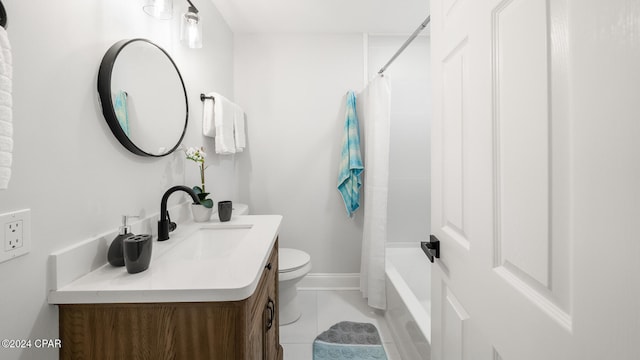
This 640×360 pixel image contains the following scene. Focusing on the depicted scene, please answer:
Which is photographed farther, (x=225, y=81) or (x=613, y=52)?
(x=225, y=81)

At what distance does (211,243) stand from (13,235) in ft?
2.27

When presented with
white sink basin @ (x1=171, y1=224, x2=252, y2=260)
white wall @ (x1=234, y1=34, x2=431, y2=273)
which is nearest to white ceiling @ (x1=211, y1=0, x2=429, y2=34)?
white wall @ (x1=234, y1=34, x2=431, y2=273)

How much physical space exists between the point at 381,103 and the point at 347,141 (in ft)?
1.49

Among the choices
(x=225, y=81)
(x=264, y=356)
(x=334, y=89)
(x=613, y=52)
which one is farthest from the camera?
(x=334, y=89)

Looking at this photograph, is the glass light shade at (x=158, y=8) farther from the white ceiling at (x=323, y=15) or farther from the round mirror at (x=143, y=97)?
the white ceiling at (x=323, y=15)

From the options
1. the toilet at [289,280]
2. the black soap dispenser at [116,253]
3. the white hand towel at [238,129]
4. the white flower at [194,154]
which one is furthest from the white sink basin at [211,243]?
the white hand towel at [238,129]

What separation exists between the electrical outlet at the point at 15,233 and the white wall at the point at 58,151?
0.02 m

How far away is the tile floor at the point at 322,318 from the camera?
1.76m

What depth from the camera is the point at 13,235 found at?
67 cm

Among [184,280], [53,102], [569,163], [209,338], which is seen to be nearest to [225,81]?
[53,102]

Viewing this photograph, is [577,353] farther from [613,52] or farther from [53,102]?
[53,102]

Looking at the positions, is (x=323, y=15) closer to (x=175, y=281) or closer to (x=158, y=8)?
(x=158, y=8)

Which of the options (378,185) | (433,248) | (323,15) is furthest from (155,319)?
(323,15)

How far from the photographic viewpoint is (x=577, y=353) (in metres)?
0.40
